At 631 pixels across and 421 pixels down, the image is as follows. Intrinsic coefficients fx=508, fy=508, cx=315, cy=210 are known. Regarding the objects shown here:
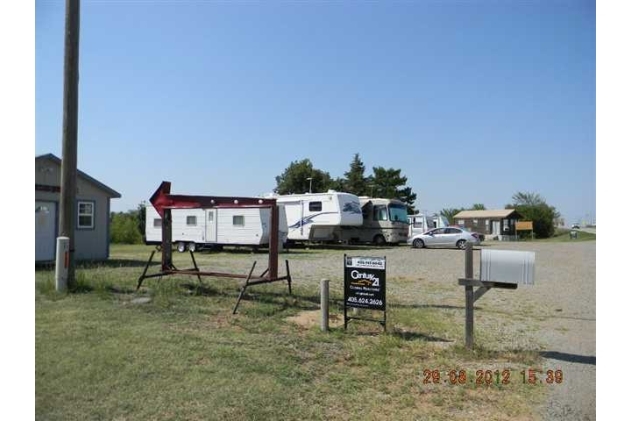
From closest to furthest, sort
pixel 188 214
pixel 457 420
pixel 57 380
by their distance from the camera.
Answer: pixel 457 420 < pixel 57 380 < pixel 188 214

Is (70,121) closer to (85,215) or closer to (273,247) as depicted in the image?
(273,247)

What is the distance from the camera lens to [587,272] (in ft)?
45.1

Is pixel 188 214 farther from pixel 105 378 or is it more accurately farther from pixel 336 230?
pixel 105 378

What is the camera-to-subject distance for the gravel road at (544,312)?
435 cm

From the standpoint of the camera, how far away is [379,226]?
25906mm

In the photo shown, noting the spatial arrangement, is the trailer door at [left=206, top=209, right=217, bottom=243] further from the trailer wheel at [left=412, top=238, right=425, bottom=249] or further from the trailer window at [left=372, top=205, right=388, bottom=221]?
the trailer wheel at [left=412, top=238, right=425, bottom=249]

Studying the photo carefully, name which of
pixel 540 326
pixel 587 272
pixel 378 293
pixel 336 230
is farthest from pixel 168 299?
pixel 336 230

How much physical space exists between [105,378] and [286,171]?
4321 centimetres

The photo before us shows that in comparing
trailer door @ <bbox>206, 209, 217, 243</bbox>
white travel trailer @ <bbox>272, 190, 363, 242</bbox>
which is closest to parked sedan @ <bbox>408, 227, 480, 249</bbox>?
white travel trailer @ <bbox>272, 190, 363, 242</bbox>

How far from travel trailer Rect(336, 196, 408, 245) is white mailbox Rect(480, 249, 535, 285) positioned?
65.8 ft

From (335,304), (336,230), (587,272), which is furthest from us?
(336,230)

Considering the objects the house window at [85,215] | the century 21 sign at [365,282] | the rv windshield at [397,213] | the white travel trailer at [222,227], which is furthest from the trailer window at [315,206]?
the century 21 sign at [365,282]

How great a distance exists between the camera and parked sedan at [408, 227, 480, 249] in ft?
81.2
